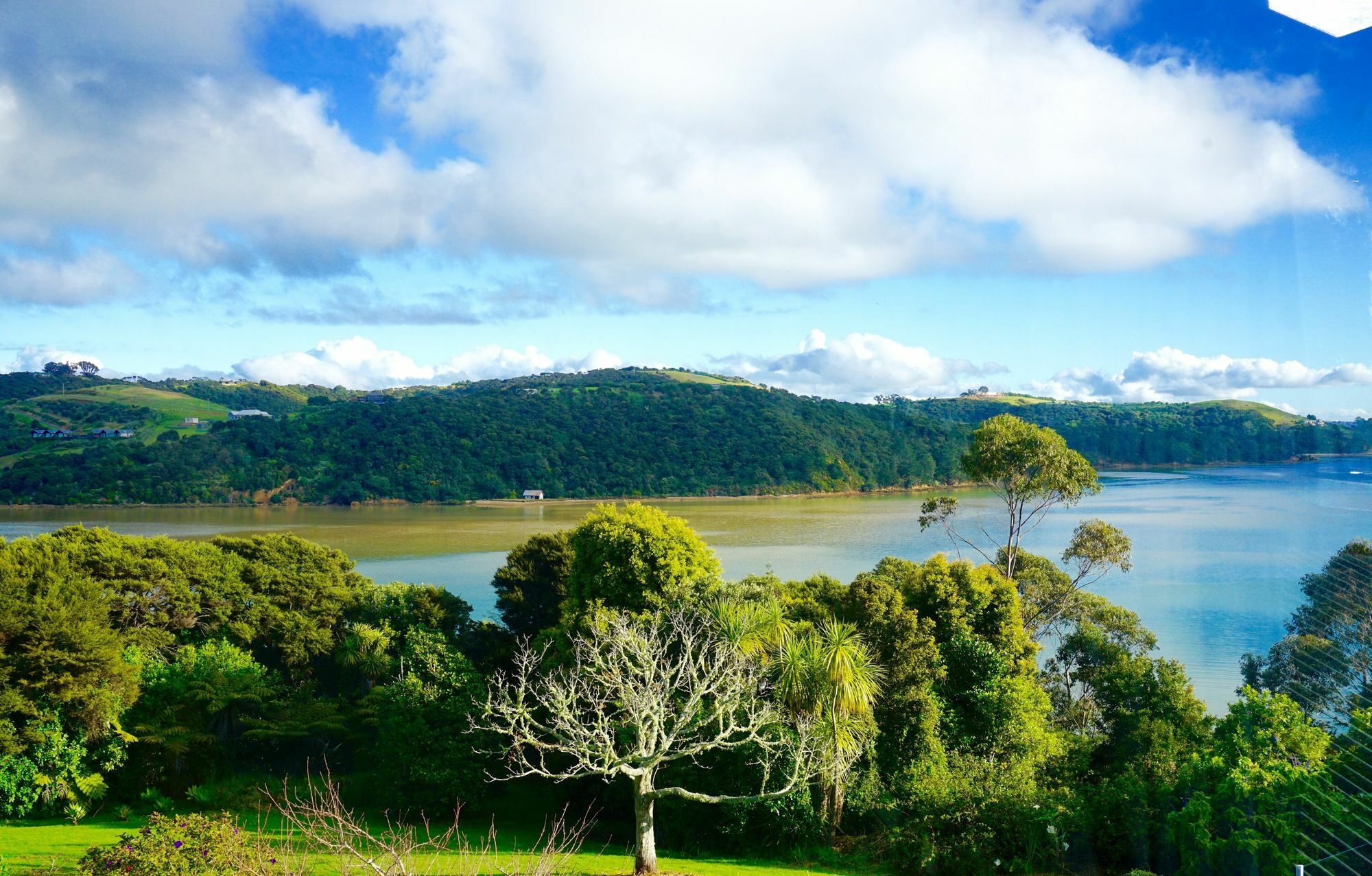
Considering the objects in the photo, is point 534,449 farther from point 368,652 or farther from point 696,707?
point 696,707

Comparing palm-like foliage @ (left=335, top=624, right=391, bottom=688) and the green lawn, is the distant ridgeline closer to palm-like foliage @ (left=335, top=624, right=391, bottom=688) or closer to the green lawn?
the green lawn

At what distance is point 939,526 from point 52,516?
50894 millimetres

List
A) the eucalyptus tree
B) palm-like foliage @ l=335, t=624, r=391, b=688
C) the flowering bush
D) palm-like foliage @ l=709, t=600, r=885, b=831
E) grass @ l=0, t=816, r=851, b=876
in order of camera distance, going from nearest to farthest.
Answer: the flowering bush < grass @ l=0, t=816, r=851, b=876 < palm-like foliage @ l=709, t=600, r=885, b=831 < the eucalyptus tree < palm-like foliage @ l=335, t=624, r=391, b=688

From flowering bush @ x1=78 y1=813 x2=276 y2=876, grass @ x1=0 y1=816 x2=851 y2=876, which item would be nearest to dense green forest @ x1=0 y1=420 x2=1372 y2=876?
flowering bush @ x1=78 y1=813 x2=276 y2=876

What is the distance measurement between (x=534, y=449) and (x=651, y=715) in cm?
5906

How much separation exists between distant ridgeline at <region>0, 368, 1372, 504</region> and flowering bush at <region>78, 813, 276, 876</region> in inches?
2026

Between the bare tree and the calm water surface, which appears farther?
the calm water surface

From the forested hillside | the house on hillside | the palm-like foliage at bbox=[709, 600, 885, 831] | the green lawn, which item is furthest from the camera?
the green lawn

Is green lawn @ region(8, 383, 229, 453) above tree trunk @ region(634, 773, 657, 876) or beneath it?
above

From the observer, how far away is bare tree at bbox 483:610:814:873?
8.48 m

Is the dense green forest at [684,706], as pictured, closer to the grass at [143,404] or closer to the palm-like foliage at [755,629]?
the palm-like foliage at [755,629]

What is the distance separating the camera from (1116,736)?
39.5 feet

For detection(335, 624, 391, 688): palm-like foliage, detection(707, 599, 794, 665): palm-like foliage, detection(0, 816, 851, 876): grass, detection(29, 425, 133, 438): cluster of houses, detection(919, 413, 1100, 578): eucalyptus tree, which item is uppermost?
detection(29, 425, 133, 438): cluster of houses

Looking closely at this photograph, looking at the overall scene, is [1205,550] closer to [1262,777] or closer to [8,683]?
[1262,777]
